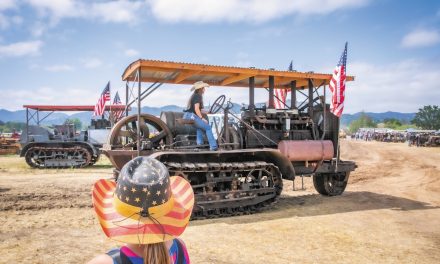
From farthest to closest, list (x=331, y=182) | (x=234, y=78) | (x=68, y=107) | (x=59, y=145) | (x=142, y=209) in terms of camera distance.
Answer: (x=68, y=107) → (x=59, y=145) → (x=331, y=182) → (x=234, y=78) → (x=142, y=209)

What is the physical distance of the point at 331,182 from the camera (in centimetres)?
1023

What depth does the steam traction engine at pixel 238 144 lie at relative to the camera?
25.2 ft

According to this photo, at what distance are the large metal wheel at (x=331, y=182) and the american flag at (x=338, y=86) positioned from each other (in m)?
1.67

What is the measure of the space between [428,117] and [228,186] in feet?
328

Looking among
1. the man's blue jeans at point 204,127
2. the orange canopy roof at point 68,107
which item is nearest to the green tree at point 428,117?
the orange canopy roof at point 68,107

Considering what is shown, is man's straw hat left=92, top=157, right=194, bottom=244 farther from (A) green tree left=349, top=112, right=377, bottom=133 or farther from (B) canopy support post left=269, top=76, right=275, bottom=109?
(A) green tree left=349, top=112, right=377, bottom=133

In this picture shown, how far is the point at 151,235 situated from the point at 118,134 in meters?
7.06

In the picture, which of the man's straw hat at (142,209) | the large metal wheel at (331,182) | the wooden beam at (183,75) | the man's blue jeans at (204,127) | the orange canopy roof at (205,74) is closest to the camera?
the man's straw hat at (142,209)

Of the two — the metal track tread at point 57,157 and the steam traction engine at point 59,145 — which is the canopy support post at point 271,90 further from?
the metal track tread at point 57,157

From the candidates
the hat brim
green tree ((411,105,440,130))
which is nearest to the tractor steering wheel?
the hat brim

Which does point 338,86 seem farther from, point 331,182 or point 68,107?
point 68,107

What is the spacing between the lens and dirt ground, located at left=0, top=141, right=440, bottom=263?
5.18m

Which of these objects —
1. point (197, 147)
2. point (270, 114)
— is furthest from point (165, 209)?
point (270, 114)

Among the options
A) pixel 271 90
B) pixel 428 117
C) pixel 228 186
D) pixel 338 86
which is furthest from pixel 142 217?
pixel 428 117
